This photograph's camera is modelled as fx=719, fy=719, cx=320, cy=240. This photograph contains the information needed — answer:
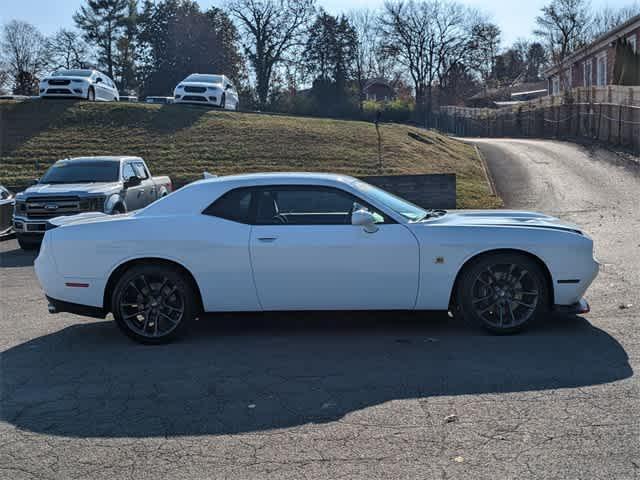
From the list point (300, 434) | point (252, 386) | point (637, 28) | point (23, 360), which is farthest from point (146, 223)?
point (637, 28)

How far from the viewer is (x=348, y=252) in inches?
257

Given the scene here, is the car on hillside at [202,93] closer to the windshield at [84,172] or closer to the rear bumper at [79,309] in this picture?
the windshield at [84,172]

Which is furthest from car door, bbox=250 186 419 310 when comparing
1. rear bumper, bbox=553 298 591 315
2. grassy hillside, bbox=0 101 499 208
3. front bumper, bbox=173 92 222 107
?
front bumper, bbox=173 92 222 107

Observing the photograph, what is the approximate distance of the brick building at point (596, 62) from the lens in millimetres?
38594

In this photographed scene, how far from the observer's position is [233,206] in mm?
6766

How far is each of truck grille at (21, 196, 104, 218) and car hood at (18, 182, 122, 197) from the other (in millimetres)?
120

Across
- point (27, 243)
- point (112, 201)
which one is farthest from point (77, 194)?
point (27, 243)

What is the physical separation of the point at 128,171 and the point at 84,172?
949 millimetres

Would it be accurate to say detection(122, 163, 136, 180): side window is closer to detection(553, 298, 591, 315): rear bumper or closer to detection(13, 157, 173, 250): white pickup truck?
detection(13, 157, 173, 250): white pickup truck

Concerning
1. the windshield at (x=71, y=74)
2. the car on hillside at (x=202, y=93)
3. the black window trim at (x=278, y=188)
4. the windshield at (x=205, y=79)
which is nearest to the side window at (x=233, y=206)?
the black window trim at (x=278, y=188)

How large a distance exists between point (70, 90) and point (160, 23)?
33212mm

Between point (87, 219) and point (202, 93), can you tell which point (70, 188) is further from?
point (202, 93)

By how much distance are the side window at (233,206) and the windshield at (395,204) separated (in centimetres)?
105

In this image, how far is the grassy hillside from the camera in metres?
23.8
